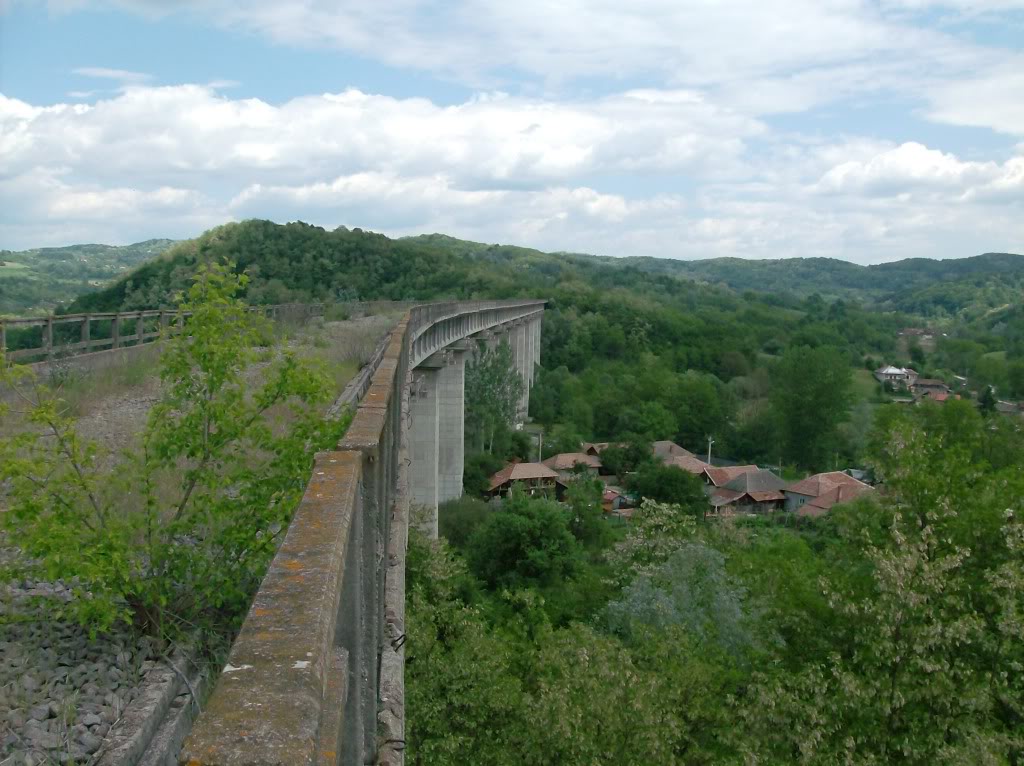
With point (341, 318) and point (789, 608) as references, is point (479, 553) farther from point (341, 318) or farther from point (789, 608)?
point (789, 608)

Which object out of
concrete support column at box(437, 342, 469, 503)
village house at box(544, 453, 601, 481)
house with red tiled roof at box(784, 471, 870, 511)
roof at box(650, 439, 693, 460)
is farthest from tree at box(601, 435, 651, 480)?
concrete support column at box(437, 342, 469, 503)

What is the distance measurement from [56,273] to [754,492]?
5115 centimetres

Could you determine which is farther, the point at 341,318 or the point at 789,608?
the point at 341,318

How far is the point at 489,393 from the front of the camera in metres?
55.1

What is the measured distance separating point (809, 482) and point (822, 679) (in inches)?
1986

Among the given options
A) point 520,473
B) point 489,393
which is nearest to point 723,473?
point 520,473

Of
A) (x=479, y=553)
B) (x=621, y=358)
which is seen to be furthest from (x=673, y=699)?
(x=621, y=358)

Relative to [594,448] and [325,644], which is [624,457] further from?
[325,644]

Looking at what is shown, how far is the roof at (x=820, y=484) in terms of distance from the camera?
5716 cm

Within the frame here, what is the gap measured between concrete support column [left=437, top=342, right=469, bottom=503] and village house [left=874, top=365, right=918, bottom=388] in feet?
259

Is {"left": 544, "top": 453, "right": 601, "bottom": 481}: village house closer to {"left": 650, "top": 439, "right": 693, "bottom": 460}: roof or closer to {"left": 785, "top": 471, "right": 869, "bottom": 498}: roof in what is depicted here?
{"left": 650, "top": 439, "right": 693, "bottom": 460}: roof

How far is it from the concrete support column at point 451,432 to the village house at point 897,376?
7882 cm

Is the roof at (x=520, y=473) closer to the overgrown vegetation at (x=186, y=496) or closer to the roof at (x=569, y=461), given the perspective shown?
the roof at (x=569, y=461)

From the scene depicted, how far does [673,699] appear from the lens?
13266mm
